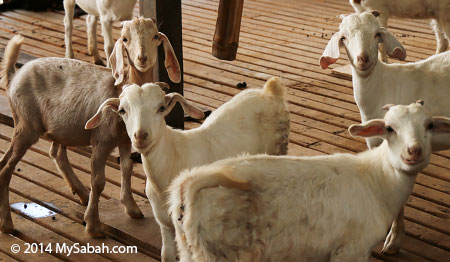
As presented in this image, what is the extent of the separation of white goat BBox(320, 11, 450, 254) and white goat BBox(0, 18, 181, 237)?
1.07m

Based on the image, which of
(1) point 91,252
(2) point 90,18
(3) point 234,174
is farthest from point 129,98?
(2) point 90,18

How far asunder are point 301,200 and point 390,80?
1377 mm

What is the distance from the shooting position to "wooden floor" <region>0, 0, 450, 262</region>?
4191 millimetres

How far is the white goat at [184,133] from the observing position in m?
3.45

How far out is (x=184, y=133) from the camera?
149 inches

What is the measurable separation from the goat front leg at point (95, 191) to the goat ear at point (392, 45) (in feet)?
5.58

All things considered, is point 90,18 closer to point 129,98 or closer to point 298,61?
point 298,61

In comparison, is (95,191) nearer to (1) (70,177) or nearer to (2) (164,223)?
(1) (70,177)

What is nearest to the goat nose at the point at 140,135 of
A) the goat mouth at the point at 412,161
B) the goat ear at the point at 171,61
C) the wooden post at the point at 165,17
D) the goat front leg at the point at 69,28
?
the goat ear at the point at 171,61

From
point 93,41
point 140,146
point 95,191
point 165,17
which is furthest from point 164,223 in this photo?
point 93,41

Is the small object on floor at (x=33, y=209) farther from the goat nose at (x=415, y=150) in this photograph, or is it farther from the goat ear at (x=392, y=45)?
the goat nose at (x=415, y=150)

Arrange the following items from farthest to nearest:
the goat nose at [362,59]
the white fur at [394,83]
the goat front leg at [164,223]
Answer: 1. the white fur at [394,83]
2. the goat nose at [362,59]
3. the goat front leg at [164,223]

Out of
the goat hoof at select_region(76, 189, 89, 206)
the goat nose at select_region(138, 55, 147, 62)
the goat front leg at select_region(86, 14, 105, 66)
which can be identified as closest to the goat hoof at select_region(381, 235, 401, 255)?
the goat nose at select_region(138, 55, 147, 62)

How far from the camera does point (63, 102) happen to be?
4.28m
